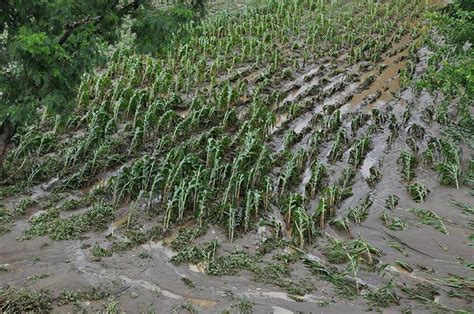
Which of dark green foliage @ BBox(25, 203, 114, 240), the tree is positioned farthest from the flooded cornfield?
the tree

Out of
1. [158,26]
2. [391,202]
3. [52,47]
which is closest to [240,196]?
[391,202]

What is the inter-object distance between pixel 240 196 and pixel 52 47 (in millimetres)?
4045

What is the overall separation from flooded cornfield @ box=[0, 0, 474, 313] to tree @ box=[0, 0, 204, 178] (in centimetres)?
160

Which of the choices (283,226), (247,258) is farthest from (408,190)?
(247,258)

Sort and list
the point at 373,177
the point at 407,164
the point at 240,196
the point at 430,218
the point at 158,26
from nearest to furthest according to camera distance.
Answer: the point at 158,26 → the point at 430,218 → the point at 240,196 → the point at 373,177 → the point at 407,164

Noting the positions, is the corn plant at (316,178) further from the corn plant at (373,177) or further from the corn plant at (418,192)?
the corn plant at (418,192)

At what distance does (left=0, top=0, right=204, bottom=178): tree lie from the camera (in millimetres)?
6117

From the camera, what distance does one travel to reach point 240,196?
877 cm

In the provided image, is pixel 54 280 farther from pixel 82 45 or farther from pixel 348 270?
pixel 348 270

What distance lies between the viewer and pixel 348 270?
6.82 metres

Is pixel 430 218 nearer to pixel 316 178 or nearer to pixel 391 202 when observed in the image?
pixel 391 202

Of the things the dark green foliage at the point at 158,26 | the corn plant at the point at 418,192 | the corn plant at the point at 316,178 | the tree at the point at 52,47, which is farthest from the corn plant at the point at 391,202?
the tree at the point at 52,47

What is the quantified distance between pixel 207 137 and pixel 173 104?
6.67ft

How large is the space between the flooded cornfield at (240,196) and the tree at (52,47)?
5.24 feet
